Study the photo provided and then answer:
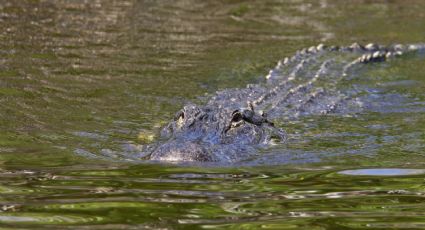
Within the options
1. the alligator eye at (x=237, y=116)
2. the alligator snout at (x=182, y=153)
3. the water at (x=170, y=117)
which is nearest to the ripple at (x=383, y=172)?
the water at (x=170, y=117)

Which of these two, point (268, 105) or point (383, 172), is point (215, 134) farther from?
point (268, 105)

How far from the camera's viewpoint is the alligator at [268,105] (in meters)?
6.44

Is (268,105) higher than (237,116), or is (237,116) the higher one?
(237,116)

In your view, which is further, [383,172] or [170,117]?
[170,117]

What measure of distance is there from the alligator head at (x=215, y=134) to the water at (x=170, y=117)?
0.78 feet

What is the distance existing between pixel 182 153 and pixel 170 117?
6.88ft

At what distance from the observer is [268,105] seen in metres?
8.68

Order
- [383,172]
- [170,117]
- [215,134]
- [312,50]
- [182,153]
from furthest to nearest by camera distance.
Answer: [312,50] < [170,117] < [215,134] < [182,153] < [383,172]

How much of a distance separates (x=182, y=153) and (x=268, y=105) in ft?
9.24

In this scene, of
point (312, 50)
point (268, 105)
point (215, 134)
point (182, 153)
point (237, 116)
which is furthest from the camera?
point (312, 50)

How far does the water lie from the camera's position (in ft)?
14.1

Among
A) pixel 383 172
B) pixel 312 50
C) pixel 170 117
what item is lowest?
pixel 170 117

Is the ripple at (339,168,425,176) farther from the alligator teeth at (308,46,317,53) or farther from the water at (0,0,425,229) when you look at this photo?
the alligator teeth at (308,46,317,53)

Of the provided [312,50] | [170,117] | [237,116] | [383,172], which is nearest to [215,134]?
[237,116]
